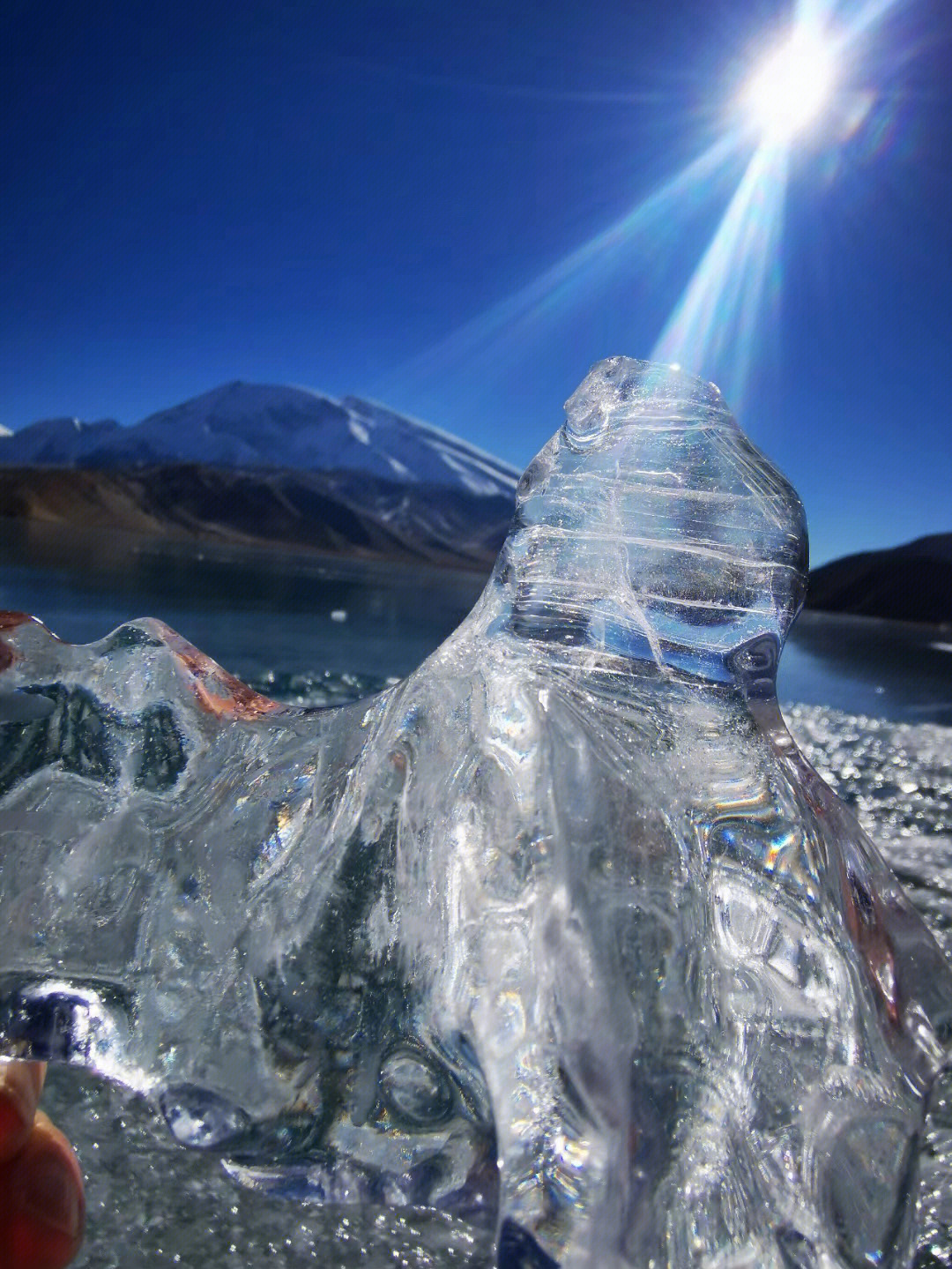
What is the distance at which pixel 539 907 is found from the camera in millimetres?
779

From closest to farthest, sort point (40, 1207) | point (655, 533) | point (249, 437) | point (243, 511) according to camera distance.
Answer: point (40, 1207) < point (655, 533) < point (243, 511) < point (249, 437)

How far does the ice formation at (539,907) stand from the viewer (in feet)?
2.36

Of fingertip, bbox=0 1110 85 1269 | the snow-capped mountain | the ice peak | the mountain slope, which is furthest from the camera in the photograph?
the snow-capped mountain

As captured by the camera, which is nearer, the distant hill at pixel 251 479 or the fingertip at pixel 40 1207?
the fingertip at pixel 40 1207

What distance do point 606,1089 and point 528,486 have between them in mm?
789

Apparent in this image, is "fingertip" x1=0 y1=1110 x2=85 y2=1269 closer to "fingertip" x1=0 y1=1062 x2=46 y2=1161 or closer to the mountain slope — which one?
"fingertip" x1=0 y1=1062 x2=46 y2=1161

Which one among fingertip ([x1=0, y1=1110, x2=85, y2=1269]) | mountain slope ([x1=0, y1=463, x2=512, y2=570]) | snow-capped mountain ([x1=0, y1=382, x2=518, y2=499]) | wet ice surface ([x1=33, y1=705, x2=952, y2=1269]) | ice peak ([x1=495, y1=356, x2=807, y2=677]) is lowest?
wet ice surface ([x1=33, y1=705, x2=952, y2=1269])

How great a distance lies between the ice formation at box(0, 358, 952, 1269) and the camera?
72cm

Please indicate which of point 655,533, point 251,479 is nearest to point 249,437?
point 251,479

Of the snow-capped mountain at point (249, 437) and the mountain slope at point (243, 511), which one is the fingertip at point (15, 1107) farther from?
the snow-capped mountain at point (249, 437)

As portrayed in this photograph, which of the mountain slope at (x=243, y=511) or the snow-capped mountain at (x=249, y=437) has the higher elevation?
the snow-capped mountain at (x=249, y=437)

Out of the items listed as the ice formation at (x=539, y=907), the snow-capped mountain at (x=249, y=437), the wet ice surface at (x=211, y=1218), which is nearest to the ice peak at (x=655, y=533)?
the ice formation at (x=539, y=907)

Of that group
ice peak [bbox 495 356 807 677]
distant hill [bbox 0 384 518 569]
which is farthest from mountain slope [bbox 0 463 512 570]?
ice peak [bbox 495 356 807 677]

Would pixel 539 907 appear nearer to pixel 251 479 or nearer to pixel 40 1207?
pixel 40 1207
